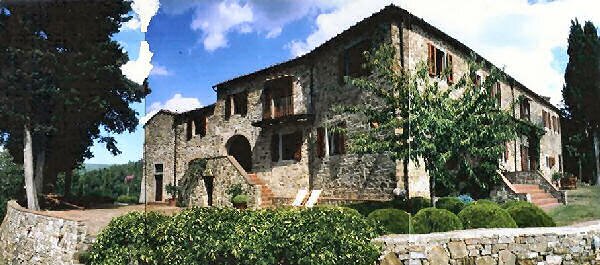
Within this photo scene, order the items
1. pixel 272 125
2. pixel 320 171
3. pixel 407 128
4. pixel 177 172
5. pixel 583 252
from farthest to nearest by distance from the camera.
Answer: pixel 177 172 → pixel 272 125 → pixel 320 171 → pixel 407 128 → pixel 583 252

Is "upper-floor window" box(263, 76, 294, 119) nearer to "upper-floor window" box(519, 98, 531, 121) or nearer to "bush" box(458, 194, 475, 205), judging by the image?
"bush" box(458, 194, 475, 205)

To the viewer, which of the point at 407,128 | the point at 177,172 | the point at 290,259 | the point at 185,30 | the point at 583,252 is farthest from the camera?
the point at 177,172

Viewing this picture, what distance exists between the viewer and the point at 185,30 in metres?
7.97

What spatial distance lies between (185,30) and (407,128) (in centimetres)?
689

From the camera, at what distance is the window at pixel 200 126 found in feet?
86.1

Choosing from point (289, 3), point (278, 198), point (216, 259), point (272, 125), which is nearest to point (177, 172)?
point (272, 125)

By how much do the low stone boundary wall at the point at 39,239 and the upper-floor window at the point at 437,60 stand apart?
13692 mm

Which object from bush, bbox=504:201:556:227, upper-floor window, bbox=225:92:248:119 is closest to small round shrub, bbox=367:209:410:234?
bush, bbox=504:201:556:227

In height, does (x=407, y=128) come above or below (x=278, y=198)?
above

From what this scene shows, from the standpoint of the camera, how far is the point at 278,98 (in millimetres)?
→ 21000

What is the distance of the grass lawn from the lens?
1262 cm

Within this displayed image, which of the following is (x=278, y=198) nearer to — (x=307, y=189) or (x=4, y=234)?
(x=307, y=189)

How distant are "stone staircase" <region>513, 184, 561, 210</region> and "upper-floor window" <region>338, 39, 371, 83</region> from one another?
25.7 feet

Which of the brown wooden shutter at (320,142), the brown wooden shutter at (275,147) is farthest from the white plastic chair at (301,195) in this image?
the brown wooden shutter at (275,147)
